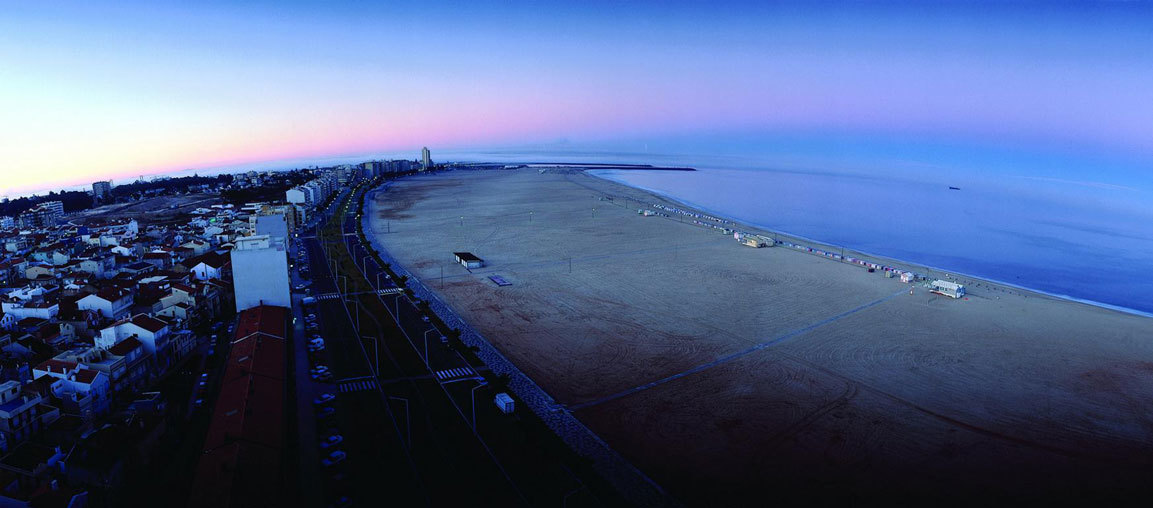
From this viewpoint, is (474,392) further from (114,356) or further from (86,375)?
(114,356)

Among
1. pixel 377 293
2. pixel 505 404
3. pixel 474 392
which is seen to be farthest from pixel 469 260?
pixel 505 404

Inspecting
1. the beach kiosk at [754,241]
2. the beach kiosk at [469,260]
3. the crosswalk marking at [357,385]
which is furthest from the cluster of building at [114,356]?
the beach kiosk at [754,241]

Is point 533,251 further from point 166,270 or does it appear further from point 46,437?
point 46,437

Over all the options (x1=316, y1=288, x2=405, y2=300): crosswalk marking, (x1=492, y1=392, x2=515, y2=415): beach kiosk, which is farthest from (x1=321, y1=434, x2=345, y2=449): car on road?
(x1=316, y1=288, x2=405, y2=300): crosswalk marking

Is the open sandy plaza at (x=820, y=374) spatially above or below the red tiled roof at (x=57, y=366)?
below

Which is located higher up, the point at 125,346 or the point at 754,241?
the point at 754,241

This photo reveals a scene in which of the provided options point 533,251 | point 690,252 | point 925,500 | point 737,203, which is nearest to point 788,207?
point 737,203

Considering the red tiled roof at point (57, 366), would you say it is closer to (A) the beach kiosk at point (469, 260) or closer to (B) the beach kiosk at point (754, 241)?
(A) the beach kiosk at point (469, 260)
